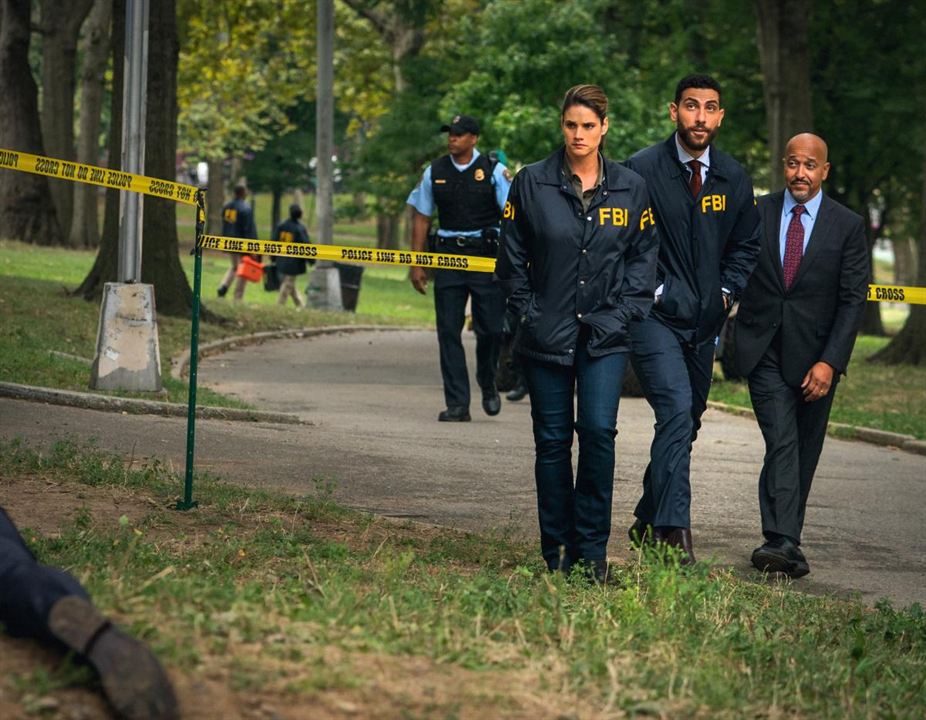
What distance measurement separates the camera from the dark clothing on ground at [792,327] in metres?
8.84

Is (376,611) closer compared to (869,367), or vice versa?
(376,611)

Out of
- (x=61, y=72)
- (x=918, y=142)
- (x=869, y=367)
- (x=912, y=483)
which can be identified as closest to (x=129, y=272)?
(x=912, y=483)

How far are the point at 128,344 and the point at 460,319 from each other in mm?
2472

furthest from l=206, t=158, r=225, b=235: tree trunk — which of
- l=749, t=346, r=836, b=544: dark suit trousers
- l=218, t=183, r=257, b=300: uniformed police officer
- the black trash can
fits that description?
l=749, t=346, r=836, b=544: dark suit trousers

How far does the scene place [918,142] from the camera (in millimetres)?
31938

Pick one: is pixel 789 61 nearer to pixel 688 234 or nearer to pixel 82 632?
pixel 688 234

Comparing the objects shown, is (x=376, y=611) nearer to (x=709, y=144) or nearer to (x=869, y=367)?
(x=709, y=144)

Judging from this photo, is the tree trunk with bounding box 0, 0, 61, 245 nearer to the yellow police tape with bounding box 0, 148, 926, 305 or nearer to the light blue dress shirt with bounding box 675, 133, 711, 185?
the yellow police tape with bounding box 0, 148, 926, 305

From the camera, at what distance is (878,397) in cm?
1983

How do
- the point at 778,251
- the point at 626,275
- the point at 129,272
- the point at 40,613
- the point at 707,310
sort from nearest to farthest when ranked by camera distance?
1. the point at 40,613
2. the point at 626,275
3. the point at 707,310
4. the point at 778,251
5. the point at 129,272

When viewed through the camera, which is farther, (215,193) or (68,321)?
(215,193)

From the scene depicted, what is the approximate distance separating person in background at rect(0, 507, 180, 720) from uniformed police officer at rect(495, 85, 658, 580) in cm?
257

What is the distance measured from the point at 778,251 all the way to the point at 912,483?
4107 millimetres

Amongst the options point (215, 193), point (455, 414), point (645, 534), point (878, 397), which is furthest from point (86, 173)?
point (215, 193)
